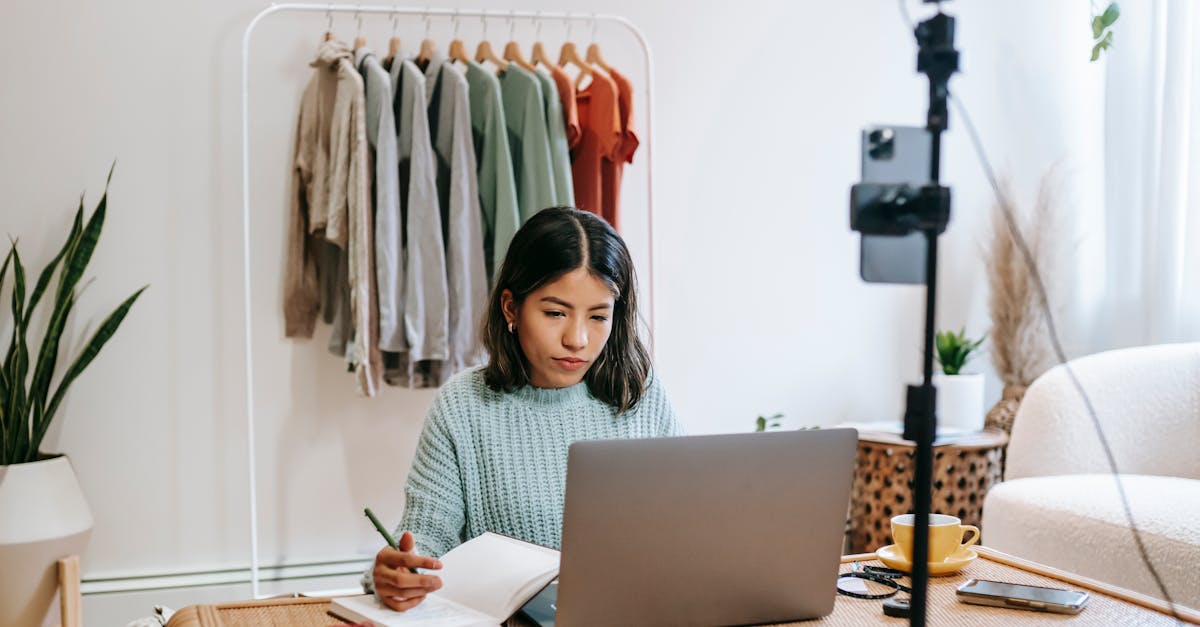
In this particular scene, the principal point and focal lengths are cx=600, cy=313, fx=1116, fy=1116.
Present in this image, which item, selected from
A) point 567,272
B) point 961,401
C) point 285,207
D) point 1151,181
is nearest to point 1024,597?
point 567,272

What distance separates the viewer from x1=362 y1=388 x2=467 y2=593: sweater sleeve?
4.86 feet

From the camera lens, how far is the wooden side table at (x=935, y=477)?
2.88 m

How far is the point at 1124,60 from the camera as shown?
320cm

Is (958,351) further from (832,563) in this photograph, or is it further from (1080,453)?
(832,563)

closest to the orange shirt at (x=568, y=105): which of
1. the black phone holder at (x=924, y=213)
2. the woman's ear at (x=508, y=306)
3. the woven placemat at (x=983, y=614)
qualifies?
the woman's ear at (x=508, y=306)

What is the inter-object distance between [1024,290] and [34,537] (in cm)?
264

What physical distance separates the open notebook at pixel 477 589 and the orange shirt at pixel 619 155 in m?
1.62

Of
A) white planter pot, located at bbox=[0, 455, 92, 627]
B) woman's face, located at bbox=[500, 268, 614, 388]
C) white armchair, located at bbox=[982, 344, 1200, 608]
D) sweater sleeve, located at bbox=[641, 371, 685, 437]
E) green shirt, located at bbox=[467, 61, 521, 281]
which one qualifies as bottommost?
white planter pot, located at bbox=[0, 455, 92, 627]

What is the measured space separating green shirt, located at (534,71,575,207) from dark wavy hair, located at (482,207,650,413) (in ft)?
3.43

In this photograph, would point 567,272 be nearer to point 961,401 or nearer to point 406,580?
point 406,580

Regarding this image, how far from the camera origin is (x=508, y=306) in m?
1.62

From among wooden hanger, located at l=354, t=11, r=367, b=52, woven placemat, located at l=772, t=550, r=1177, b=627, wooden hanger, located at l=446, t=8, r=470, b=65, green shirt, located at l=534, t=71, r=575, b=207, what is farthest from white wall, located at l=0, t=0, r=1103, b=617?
woven placemat, located at l=772, t=550, r=1177, b=627

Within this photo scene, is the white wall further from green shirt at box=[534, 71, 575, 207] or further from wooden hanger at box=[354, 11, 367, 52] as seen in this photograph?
green shirt at box=[534, 71, 575, 207]

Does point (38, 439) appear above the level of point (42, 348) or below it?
below
